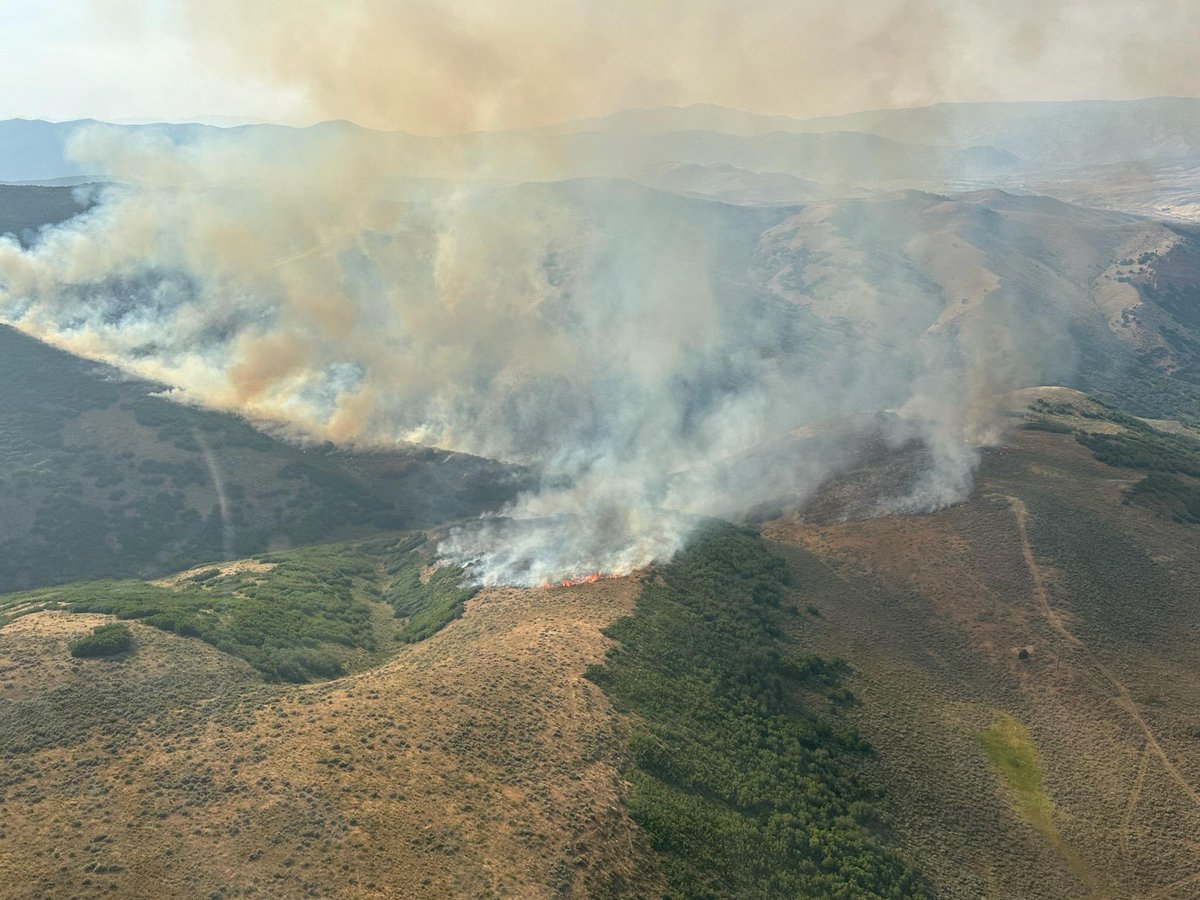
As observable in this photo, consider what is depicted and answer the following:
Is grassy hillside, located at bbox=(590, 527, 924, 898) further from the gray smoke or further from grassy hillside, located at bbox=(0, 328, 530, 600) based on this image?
grassy hillside, located at bbox=(0, 328, 530, 600)

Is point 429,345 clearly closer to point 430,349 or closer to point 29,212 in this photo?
point 430,349

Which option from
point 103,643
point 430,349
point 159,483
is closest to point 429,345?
point 430,349

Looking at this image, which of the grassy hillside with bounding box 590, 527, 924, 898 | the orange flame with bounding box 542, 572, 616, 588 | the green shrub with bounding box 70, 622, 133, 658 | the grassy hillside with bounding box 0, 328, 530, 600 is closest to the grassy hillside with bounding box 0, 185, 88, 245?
the grassy hillside with bounding box 0, 328, 530, 600

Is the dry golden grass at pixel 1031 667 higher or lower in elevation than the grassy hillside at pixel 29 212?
lower

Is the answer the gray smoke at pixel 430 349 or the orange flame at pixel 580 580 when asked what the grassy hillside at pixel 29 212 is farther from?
the orange flame at pixel 580 580

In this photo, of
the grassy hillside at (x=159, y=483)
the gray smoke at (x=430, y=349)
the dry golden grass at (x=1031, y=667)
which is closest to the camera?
the dry golden grass at (x=1031, y=667)

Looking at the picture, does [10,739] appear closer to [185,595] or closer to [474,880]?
[474,880]

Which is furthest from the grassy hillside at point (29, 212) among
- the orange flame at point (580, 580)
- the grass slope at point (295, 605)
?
the orange flame at point (580, 580)

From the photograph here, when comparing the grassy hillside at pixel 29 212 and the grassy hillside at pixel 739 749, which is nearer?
the grassy hillside at pixel 739 749
